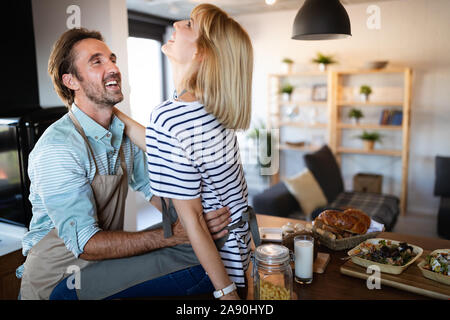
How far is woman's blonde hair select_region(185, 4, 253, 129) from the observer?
117 centimetres

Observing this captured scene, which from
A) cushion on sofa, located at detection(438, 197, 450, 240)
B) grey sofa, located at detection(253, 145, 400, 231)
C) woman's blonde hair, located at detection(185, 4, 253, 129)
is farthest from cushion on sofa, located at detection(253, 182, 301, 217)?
woman's blonde hair, located at detection(185, 4, 253, 129)

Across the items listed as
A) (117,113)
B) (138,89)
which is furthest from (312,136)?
(117,113)

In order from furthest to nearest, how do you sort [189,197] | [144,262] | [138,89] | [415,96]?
[138,89] → [415,96] → [144,262] → [189,197]

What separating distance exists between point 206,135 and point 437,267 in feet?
2.75

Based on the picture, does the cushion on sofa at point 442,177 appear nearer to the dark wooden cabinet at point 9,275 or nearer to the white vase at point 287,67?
the white vase at point 287,67

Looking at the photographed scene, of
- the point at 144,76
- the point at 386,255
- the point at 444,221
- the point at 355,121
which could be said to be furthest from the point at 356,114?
the point at 386,255

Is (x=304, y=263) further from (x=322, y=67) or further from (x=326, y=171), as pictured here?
(x=322, y=67)

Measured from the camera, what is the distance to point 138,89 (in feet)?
18.7

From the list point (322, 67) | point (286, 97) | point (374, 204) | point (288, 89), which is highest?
point (322, 67)

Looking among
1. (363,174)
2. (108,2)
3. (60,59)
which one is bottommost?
(363,174)

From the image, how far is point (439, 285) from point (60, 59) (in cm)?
151

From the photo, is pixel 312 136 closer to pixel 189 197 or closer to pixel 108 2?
pixel 108 2

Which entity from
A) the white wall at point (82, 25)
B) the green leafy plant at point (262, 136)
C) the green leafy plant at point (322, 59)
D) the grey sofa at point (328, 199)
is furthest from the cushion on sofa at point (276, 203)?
the green leafy plant at point (322, 59)

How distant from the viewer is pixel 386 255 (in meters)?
1.34
